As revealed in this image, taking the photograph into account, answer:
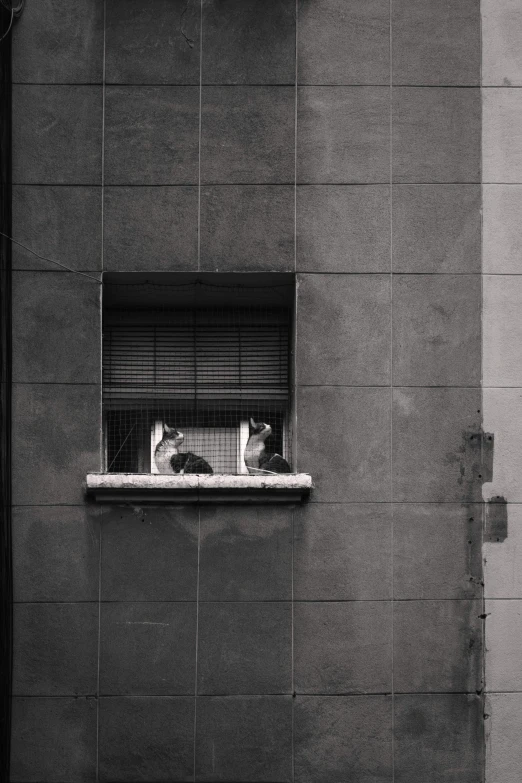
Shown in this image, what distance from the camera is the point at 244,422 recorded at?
7.57 m

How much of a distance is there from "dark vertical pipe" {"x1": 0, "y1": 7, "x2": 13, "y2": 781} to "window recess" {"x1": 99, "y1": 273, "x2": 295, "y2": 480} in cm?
83

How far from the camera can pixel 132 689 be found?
6988mm

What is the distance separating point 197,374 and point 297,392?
928mm

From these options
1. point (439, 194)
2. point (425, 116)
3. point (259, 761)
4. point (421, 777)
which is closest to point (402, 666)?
point (421, 777)

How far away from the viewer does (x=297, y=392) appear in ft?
23.4

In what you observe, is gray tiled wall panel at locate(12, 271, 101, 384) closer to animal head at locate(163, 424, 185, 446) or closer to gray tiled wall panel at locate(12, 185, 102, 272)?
gray tiled wall panel at locate(12, 185, 102, 272)

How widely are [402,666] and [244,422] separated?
7.50 ft

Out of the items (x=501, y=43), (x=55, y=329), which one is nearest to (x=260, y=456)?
(x=55, y=329)

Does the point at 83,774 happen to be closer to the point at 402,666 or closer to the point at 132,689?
the point at 132,689

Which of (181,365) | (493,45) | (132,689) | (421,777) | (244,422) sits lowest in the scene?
(421,777)

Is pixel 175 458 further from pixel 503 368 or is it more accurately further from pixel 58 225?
pixel 503 368

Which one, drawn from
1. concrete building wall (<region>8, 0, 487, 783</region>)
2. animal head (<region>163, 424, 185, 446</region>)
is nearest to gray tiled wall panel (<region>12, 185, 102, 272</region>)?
concrete building wall (<region>8, 0, 487, 783</region>)

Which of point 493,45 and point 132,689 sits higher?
point 493,45

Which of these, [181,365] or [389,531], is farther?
[181,365]
